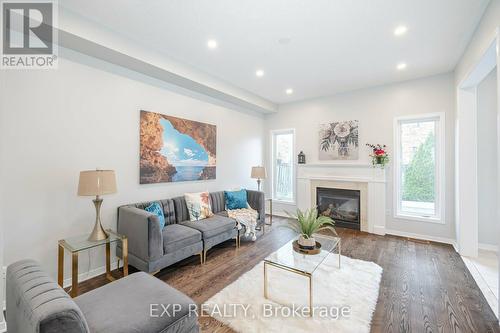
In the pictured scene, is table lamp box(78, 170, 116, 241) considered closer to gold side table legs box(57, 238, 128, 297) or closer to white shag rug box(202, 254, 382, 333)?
gold side table legs box(57, 238, 128, 297)

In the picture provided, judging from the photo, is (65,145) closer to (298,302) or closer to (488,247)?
(298,302)

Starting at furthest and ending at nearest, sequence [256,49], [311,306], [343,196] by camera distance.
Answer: [343,196] < [256,49] < [311,306]

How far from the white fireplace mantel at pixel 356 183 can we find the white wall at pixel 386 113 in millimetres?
154

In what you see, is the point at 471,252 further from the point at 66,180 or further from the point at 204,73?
the point at 66,180

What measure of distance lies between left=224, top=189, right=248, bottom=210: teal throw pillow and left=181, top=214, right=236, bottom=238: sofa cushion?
566 millimetres

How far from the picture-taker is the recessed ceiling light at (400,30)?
2.52m

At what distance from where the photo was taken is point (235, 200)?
4.23 m

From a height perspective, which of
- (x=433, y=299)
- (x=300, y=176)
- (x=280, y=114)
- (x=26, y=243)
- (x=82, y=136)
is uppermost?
(x=280, y=114)

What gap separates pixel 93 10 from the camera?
7.34ft

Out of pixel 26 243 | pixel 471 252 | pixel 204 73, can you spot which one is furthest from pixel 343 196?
pixel 26 243

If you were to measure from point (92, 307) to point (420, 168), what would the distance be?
5019 mm

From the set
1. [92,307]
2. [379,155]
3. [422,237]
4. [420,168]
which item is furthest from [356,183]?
[92,307]

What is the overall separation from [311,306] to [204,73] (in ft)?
11.6

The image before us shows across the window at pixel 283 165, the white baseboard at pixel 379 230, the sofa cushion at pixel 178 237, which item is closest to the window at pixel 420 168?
the white baseboard at pixel 379 230
